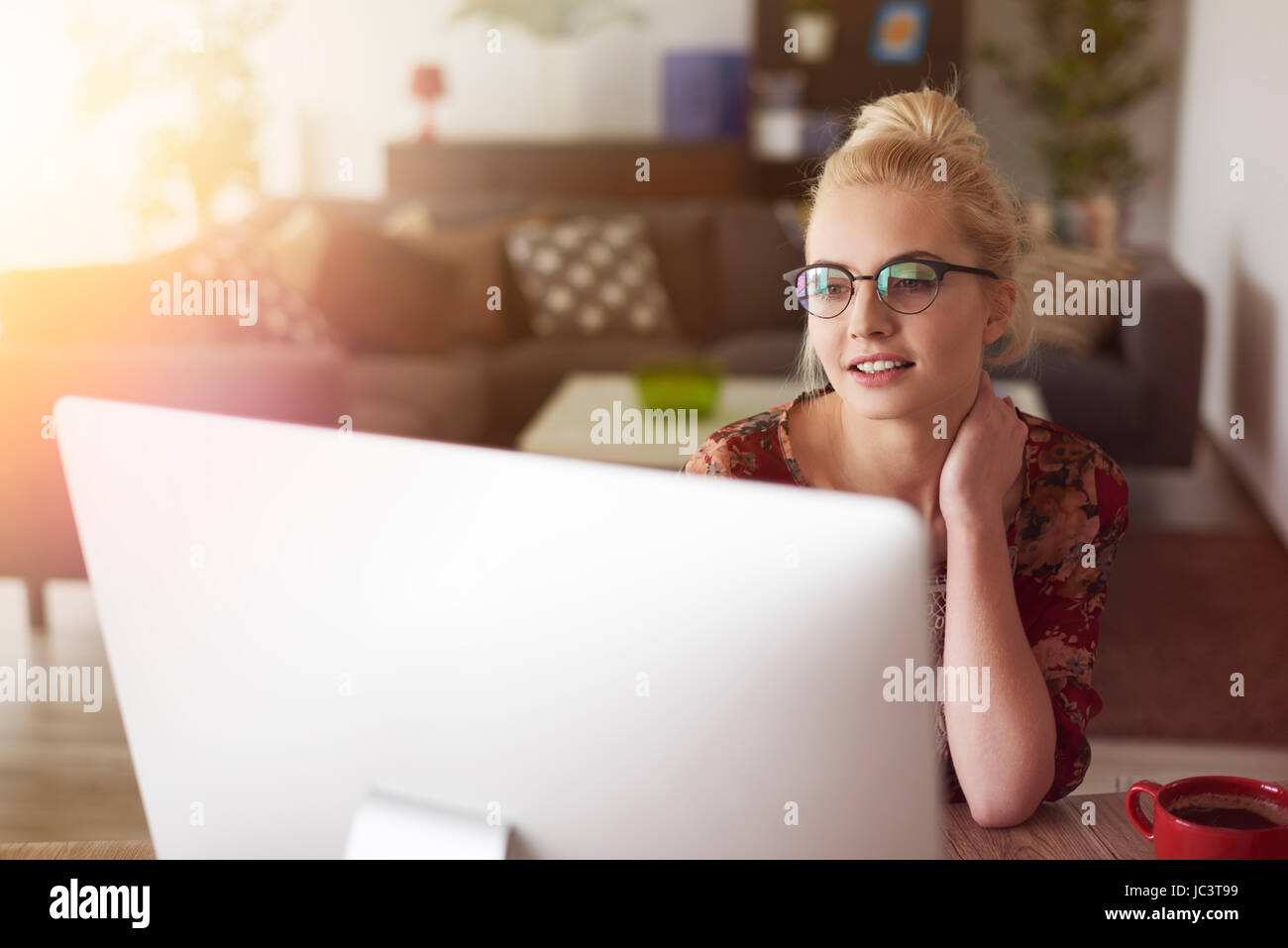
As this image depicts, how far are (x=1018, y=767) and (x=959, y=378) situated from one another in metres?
0.31

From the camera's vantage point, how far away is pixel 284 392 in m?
2.72

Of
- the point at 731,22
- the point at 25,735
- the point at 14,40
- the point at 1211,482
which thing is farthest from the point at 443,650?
the point at 731,22

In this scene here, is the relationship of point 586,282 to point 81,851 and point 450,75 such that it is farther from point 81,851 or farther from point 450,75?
point 81,851

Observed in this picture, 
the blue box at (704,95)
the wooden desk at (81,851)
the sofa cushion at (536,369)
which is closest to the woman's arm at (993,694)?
the wooden desk at (81,851)

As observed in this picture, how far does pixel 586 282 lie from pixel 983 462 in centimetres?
345

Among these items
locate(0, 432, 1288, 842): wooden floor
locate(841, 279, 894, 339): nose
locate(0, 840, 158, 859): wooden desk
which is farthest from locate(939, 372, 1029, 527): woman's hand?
locate(0, 432, 1288, 842): wooden floor

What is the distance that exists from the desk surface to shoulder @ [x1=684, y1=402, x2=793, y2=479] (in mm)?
354

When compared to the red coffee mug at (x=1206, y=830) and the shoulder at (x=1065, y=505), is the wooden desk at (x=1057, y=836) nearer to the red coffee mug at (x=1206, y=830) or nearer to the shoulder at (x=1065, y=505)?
the red coffee mug at (x=1206, y=830)

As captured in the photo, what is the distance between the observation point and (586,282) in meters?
4.36

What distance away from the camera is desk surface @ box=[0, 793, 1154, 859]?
0.85 metres

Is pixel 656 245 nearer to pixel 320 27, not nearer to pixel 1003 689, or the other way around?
pixel 320 27

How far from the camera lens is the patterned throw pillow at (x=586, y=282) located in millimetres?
4355

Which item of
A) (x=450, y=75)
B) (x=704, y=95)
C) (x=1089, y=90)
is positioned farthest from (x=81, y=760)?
(x=1089, y=90)

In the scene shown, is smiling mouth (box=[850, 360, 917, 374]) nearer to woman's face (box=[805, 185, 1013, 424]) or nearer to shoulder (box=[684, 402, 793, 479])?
woman's face (box=[805, 185, 1013, 424])
